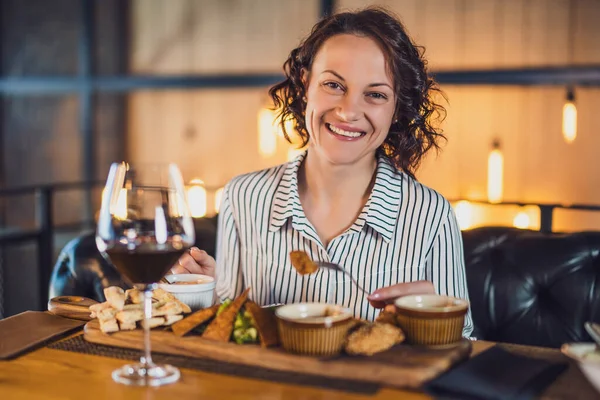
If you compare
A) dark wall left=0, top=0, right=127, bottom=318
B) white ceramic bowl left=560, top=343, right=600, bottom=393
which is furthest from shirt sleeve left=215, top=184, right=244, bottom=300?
dark wall left=0, top=0, right=127, bottom=318

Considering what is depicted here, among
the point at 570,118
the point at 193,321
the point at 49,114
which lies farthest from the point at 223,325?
the point at 49,114

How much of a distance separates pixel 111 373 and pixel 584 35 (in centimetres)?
374

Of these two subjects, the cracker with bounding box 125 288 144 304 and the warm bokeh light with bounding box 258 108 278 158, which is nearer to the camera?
the cracker with bounding box 125 288 144 304

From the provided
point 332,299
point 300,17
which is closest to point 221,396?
point 332,299

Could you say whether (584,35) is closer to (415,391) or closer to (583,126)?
(583,126)

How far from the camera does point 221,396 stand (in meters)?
1.03

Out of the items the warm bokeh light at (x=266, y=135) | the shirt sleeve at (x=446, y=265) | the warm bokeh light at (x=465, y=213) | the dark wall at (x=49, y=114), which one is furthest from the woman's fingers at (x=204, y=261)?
the dark wall at (x=49, y=114)

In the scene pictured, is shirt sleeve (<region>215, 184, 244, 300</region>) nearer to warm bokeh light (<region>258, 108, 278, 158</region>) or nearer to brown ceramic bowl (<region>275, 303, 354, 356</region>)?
brown ceramic bowl (<region>275, 303, 354, 356</region>)

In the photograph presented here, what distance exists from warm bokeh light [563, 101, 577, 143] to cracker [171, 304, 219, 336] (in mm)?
3395

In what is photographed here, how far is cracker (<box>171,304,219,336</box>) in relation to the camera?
126 cm

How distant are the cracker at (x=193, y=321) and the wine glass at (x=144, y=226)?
0.49ft

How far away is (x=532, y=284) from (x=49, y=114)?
453cm

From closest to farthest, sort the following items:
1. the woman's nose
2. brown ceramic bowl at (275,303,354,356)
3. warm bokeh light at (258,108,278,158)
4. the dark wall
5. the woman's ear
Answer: brown ceramic bowl at (275,303,354,356), the woman's nose, the woman's ear, warm bokeh light at (258,108,278,158), the dark wall

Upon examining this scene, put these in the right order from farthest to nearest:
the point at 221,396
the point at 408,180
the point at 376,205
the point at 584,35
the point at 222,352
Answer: the point at 584,35
the point at 408,180
the point at 376,205
the point at 222,352
the point at 221,396
